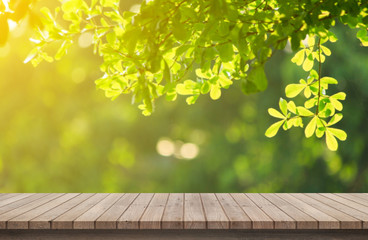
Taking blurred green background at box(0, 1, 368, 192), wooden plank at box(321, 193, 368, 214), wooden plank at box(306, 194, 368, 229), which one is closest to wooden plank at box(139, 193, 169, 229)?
wooden plank at box(306, 194, 368, 229)

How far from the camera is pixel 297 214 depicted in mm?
2936

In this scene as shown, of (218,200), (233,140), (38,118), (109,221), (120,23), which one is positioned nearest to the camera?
(120,23)

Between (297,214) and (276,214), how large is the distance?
0.44 ft

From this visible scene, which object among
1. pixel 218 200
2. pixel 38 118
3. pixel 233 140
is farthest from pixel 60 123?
pixel 218 200

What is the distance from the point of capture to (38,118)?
1093cm

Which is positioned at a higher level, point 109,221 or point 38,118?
point 38,118

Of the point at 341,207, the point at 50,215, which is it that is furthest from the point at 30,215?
the point at 341,207

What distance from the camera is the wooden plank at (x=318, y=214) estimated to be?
107 inches

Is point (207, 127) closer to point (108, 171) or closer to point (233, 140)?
point (233, 140)

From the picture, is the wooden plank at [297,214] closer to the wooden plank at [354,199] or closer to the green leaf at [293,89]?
the wooden plank at [354,199]

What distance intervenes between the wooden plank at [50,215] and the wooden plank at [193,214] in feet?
2.56

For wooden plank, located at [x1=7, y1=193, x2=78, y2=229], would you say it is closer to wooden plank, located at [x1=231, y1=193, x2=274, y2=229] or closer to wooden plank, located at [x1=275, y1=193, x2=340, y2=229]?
wooden plank, located at [x1=231, y1=193, x2=274, y2=229]

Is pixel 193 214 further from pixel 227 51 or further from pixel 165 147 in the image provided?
pixel 165 147

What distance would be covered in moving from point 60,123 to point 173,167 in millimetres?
2794
